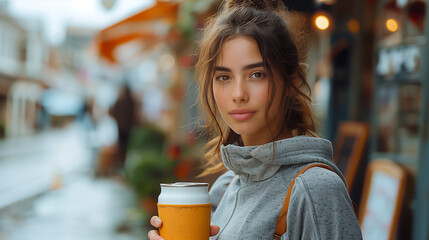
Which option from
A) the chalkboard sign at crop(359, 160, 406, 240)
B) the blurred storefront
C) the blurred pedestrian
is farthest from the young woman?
the blurred pedestrian

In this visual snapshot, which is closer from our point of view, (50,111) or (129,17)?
(129,17)

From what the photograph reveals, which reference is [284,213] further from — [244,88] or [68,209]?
[68,209]

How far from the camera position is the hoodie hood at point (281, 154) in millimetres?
1277

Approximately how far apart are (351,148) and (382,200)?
1353mm

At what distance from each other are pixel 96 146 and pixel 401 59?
978cm

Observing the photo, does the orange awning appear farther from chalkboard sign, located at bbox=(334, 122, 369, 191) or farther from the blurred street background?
chalkboard sign, located at bbox=(334, 122, 369, 191)

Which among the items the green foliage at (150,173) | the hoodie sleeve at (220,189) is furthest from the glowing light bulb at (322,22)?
the hoodie sleeve at (220,189)

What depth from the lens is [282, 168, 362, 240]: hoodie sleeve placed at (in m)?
1.12

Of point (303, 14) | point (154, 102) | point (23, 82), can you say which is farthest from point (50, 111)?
point (303, 14)

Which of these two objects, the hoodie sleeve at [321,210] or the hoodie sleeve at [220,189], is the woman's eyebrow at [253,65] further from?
the hoodie sleeve at [220,189]

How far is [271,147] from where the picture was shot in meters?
1.30

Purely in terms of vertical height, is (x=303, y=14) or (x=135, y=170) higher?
(x=303, y=14)

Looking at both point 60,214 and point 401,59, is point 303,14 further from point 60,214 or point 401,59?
point 60,214

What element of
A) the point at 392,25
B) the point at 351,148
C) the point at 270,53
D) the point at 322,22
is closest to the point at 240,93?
the point at 270,53
